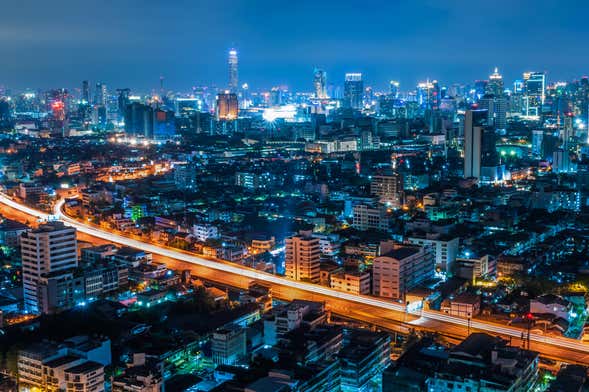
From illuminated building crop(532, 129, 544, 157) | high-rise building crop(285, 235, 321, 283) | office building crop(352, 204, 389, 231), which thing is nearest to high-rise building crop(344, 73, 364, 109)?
illuminated building crop(532, 129, 544, 157)

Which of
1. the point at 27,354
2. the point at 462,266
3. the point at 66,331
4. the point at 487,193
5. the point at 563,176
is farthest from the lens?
the point at 563,176

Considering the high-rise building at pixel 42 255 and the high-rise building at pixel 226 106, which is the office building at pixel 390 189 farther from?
the high-rise building at pixel 226 106

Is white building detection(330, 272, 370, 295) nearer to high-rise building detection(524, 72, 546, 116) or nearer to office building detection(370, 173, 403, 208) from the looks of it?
office building detection(370, 173, 403, 208)

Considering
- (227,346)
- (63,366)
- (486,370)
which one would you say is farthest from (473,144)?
(63,366)

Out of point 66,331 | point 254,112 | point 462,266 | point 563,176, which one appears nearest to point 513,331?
point 462,266

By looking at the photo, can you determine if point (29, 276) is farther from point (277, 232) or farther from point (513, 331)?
point (513, 331)

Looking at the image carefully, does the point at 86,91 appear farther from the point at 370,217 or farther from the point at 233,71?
the point at 370,217

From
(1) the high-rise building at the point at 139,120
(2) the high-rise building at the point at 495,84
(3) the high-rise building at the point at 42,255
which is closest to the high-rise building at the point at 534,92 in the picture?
(2) the high-rise building at the point at 495,84
